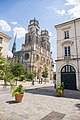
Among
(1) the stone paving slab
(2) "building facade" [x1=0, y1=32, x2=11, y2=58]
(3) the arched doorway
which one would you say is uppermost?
(2) "building facade" [x1=0, y1=32, x2=11, y2=58]

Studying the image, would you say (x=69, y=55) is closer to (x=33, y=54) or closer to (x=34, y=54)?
(x=33, y=54)

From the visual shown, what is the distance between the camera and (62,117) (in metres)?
6.98

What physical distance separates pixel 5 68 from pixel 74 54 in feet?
51.7

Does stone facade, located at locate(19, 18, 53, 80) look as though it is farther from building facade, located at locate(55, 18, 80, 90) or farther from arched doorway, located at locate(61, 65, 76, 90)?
arched doorway, located at locate(61, 65, 76, 90)

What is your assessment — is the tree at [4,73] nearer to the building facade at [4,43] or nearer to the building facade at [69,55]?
the building facade at [69,55]

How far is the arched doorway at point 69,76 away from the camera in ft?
A: 65.0

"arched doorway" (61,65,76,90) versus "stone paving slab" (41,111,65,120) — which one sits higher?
"arched doorway" (61,65,76,90)

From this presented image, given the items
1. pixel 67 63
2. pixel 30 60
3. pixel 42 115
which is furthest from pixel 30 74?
pixel 42 115

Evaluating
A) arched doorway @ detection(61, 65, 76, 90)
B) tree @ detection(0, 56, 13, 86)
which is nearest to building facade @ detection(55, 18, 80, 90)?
arched doorway @ detection(61, 65, 76, 90)

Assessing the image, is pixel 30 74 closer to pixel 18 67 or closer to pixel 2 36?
pixel 18 67

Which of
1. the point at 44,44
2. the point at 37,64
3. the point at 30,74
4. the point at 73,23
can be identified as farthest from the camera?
the point at 44,44

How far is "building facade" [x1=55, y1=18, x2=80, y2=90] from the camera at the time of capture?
19.8 metres

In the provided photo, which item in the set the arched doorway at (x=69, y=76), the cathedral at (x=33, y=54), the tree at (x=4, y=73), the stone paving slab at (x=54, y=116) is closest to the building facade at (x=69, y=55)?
the arched doorway at (x=69, y=76)

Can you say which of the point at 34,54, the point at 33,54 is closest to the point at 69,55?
the point at 33,54
